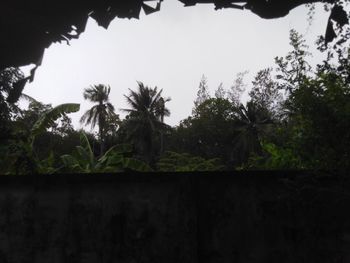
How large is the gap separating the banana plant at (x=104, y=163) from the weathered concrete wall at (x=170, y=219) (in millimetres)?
5815

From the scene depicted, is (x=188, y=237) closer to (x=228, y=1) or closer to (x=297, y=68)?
(x=297, y=68)

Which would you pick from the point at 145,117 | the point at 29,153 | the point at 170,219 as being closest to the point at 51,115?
the point at 29,153

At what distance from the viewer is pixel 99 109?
3691cm

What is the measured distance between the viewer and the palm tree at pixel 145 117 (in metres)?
33.7

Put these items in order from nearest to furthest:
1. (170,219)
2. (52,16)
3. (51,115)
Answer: (52,16) < (170,219) < (51,115)

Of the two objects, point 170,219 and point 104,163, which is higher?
point 104,163

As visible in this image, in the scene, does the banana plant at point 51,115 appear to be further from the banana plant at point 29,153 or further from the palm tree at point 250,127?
the palm tree at point 250,127

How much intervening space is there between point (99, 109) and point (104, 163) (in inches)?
962

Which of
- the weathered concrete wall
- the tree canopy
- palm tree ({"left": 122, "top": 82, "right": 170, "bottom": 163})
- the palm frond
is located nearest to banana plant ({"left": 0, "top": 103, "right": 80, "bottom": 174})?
the palm frond

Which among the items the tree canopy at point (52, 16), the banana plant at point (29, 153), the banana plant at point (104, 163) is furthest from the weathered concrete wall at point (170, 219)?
the banana plant at point (104, 163)

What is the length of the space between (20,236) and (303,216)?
3651 mm

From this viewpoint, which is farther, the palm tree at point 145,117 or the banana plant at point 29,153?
the palm tree at point 145,117

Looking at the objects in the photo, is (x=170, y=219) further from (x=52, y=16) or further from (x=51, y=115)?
(x=51, y=115)

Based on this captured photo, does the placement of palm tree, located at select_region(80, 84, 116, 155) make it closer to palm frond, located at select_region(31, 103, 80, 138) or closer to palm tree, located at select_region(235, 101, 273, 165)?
palm tree, located at select_region(235, 101, 273, 165)
